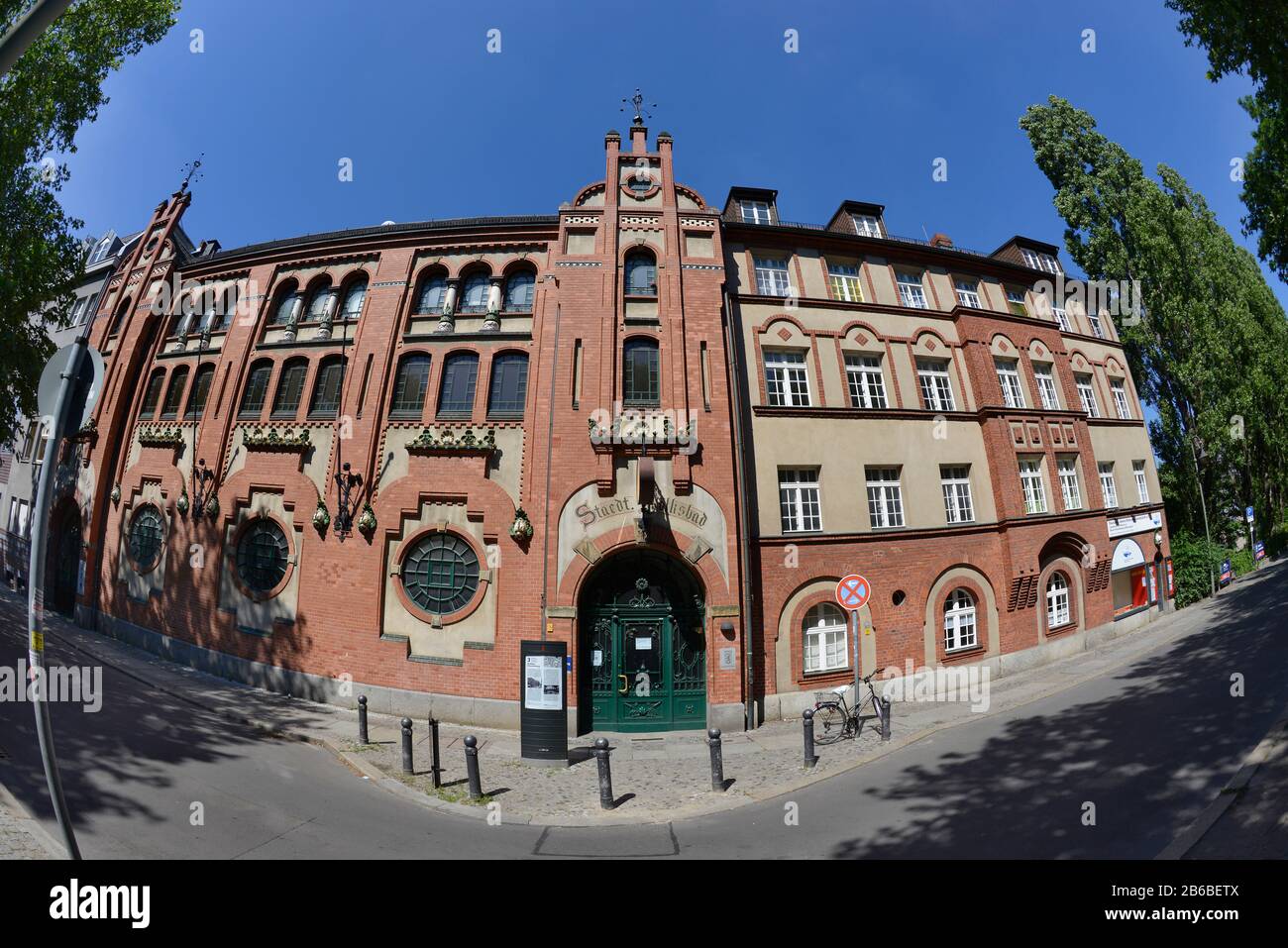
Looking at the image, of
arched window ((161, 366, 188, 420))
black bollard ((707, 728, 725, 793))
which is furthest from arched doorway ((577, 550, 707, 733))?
arched window ((161, 366, 188, 420))

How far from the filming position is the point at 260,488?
15367 millimetres

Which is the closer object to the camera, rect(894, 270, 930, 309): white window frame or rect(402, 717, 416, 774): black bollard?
rect(402, 717, 416, 774): black bollard

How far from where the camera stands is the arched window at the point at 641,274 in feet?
49.2

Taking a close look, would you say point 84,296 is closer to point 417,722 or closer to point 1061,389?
point 417,722

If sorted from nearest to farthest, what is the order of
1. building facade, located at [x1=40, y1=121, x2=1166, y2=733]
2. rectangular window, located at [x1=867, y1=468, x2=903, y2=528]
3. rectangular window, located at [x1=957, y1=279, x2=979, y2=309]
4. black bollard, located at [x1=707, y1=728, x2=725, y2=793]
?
1. black bollard, located at [x1=707, y1=728, x2=725, y2=793]
2. building facade, located at [x1=40, y1=121, x2=1166, y2=733]
3. rectangular window, located at [x1=867, y1=468, x2=903, y2=528]
4. rectangular window, located at [x1=957, y1=279, x2=979, y2=309]

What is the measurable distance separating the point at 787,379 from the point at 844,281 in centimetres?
484

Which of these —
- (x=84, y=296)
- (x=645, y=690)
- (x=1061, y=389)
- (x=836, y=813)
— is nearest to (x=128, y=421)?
(x=84, y=296)

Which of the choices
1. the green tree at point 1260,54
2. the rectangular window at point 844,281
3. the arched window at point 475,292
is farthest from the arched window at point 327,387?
the green tree at point 1260,54

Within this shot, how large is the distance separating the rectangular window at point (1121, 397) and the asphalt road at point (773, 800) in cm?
1506

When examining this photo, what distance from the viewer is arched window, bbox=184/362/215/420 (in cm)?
1758

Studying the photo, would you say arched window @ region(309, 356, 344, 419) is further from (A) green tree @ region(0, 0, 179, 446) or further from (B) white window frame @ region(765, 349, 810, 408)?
(B) white window frame @ region(765, 349, 810, 408)

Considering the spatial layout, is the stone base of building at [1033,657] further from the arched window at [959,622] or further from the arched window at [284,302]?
the arched window at [284,302]

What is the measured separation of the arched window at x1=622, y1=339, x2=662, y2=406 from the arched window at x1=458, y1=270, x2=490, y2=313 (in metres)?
4.95

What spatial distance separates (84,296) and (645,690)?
3135 centimetres
